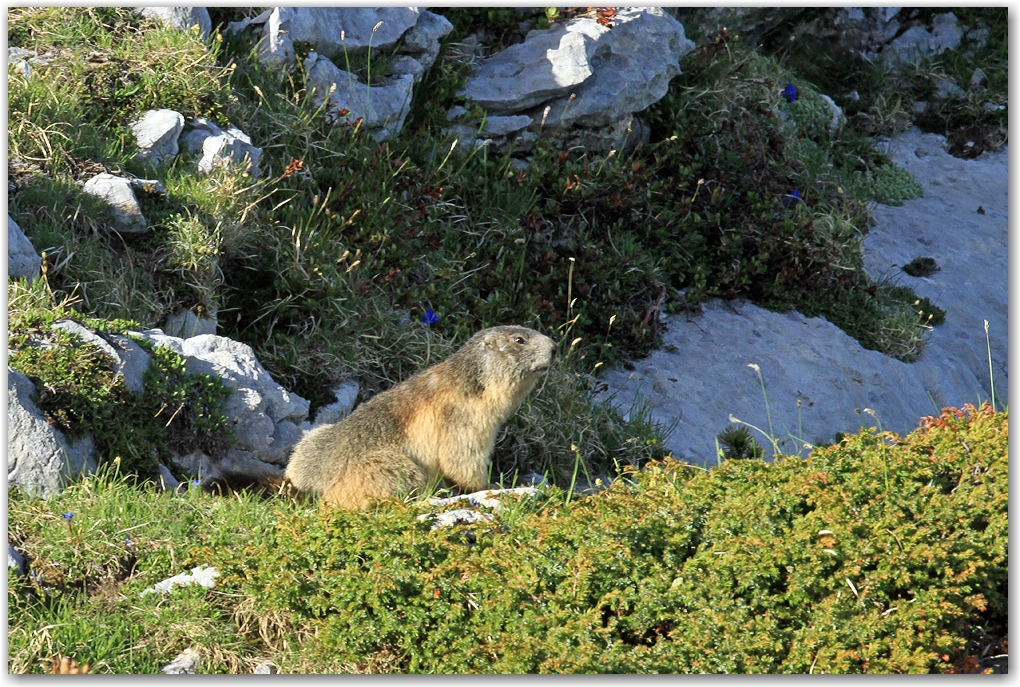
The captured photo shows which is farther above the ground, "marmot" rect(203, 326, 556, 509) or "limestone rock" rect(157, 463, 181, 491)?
"marmot" rect(203, 326, 556, 509)

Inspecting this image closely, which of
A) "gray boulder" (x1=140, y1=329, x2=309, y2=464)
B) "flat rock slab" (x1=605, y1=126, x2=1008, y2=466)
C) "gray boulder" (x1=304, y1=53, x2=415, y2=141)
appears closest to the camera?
"gray boulder" (x1=140, y1=329, x2=309, y2=464)

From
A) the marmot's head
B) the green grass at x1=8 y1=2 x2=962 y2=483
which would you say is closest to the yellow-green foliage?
the marmot's head

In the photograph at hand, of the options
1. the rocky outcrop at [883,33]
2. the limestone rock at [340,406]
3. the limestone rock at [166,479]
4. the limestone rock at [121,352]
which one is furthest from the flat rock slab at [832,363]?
the limestone rock at [121,352]

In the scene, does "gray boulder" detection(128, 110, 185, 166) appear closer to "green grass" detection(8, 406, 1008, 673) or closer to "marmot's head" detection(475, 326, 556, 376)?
"marmot's head" detection(475, 326, 556, 376)

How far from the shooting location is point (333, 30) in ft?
34.2

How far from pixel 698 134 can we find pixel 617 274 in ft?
7.63

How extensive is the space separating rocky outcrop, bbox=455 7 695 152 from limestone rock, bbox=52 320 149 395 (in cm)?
507

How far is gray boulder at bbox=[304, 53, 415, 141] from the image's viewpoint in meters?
10.1

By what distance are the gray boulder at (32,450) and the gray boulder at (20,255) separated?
1.12 metres

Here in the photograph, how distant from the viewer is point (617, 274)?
425 inches

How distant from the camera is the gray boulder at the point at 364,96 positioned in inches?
399

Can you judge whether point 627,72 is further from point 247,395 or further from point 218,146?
point 247,395

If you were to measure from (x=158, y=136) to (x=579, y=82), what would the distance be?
4.53m

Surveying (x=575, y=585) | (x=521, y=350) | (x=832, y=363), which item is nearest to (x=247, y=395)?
(x=521, y=350)
